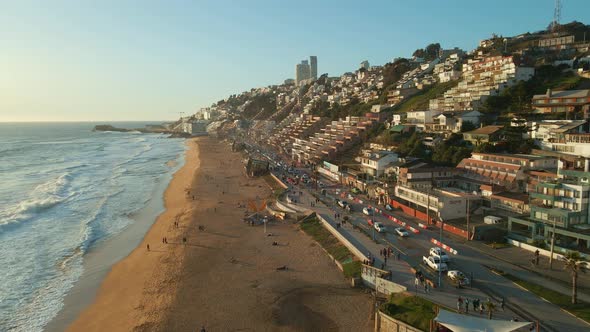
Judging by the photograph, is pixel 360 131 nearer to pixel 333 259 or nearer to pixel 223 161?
pixel 223 161

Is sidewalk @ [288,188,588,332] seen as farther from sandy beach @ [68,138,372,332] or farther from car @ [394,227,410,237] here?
sandy beach @ [68,138,372,332]

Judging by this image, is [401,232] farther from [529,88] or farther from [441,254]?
[529,88]

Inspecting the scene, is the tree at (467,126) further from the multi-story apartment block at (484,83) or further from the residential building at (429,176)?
the residential building at (429,176)

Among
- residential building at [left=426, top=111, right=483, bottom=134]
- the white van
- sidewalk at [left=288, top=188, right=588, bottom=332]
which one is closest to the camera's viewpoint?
sidewalk at [left=288, top=188, right=588, bottom=332]

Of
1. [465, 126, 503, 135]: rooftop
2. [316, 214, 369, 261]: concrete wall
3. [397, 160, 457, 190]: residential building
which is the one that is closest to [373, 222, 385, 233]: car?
[316, 214, 369, 261]: concrete wall

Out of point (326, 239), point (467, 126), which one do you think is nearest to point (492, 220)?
point (326, 239)

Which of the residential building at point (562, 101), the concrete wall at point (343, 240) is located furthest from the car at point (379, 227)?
the residential building at point (562, 101)
